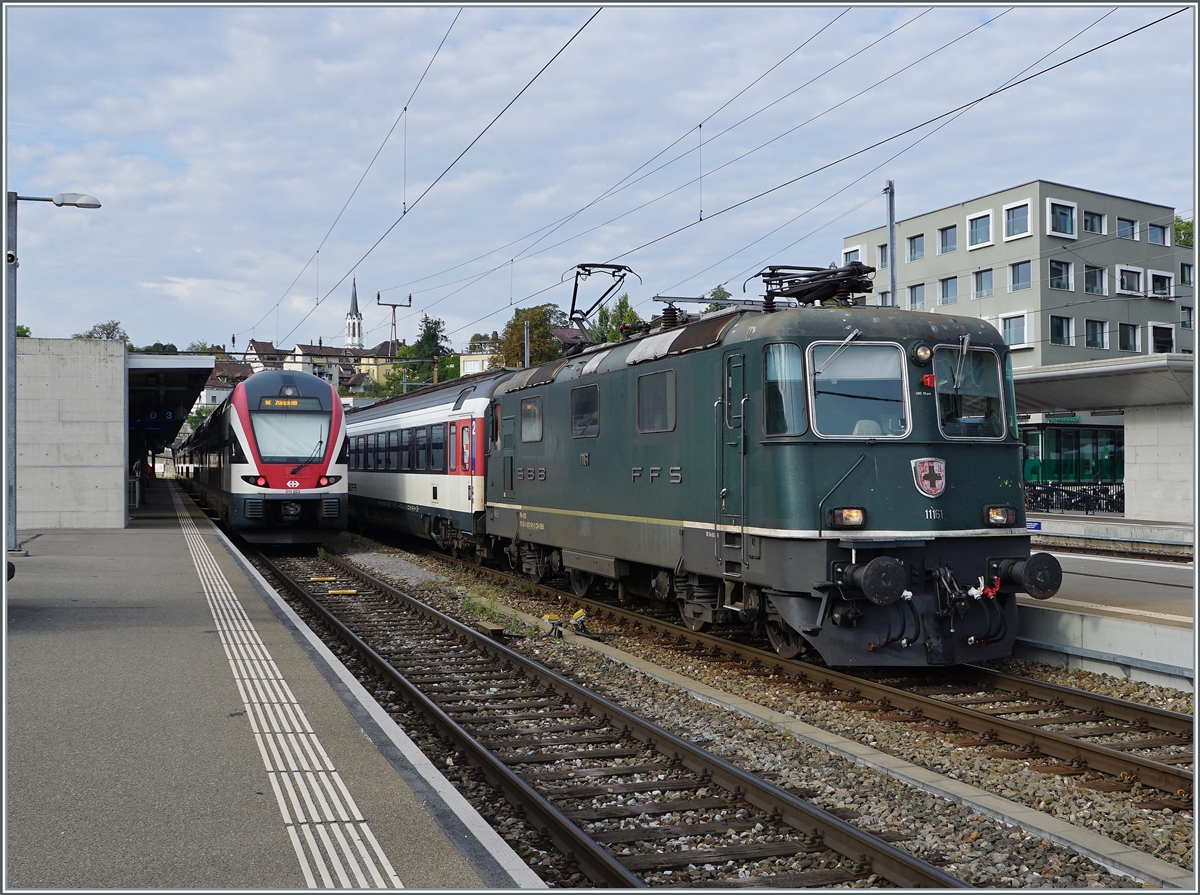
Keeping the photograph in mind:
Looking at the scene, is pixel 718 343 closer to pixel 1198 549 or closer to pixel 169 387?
pixel 1198 549

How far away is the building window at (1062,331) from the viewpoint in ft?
136

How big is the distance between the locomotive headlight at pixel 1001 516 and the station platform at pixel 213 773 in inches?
211

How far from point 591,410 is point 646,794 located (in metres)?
6.69

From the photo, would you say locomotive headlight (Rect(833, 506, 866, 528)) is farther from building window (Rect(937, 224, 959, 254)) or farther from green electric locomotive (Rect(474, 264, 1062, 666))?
building window (Rect(937, 224, 959, 254))

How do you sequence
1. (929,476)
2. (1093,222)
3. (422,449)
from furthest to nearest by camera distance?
(1093,222) < (422,449) < (929,476)

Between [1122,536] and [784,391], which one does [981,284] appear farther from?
[784,391]

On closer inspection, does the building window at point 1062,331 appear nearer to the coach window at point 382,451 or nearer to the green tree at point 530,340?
the coach window at point 382,451

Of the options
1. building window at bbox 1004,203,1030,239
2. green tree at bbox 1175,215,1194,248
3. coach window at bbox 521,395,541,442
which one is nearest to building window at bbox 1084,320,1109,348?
building window at bbox 1004,203,1030,239

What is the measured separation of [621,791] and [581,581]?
7.67 meters

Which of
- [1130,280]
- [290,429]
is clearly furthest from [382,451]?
[1130,280]

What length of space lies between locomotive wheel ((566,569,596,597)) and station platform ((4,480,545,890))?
425 cm

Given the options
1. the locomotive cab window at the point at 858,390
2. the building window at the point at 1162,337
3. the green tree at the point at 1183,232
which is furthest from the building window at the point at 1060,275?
the locomotive cab window at the point at 858,390

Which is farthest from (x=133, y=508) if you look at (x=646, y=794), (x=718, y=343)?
(x=646, y=794)

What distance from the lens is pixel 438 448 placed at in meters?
19.8
